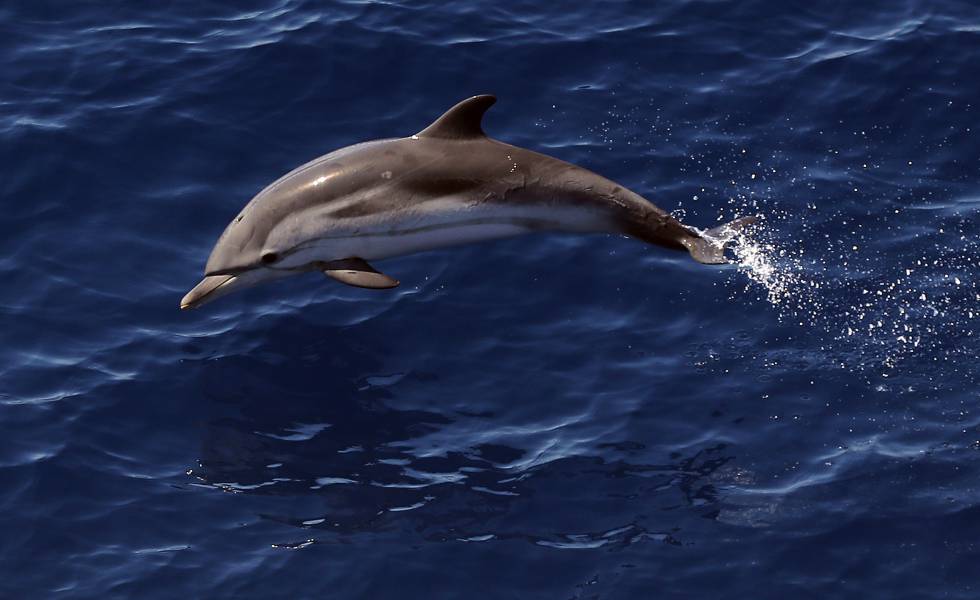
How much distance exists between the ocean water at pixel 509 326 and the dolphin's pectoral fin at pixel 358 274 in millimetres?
1747

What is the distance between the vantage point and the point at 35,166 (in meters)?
22.5

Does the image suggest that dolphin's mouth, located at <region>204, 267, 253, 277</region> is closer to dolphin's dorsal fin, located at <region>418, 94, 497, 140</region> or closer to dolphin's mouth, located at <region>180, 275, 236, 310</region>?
dolphin's mouth, located at <region>180, 275, 236, 310</region>

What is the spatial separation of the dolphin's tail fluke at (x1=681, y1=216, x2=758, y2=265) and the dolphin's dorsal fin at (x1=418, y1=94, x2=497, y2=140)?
2596 mm

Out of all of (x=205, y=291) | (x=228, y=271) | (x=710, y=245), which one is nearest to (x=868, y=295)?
(x=710, y=245)

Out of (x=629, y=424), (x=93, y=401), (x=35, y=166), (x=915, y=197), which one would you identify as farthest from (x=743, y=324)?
(x=35, y=166)

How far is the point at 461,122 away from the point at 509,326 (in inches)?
124

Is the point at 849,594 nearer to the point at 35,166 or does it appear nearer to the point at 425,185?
the point at 425,185

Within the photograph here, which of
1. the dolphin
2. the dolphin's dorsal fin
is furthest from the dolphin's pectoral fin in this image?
the dolphin's dorsal fin

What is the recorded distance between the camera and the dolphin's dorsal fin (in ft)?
59.7

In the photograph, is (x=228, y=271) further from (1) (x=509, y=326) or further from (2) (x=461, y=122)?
(1) (x=509, y=326)

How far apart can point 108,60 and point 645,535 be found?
11776 millimetres

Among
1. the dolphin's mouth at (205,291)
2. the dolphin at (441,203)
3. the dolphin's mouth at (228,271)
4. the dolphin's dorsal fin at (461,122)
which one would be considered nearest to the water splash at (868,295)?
the dolphin at (441,203)

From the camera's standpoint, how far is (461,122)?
18328 millimetres

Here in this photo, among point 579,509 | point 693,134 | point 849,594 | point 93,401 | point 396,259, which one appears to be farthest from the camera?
point 693,134
